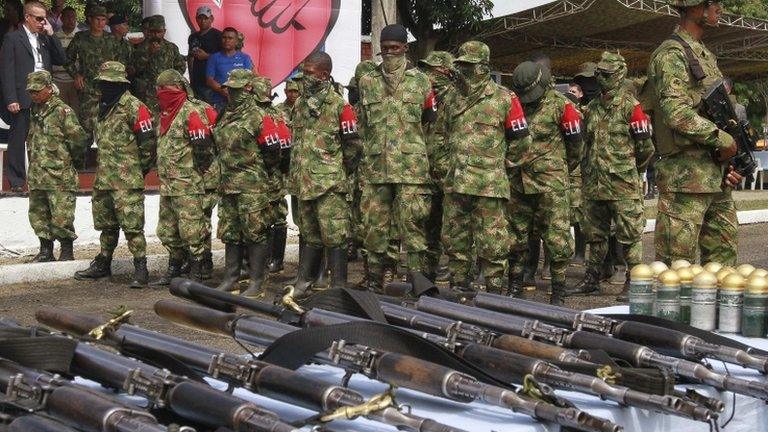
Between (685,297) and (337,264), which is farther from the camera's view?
(337,264)

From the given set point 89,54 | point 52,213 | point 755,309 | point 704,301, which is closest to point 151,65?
point 89,54

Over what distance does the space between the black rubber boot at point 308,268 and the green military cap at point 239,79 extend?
1.42 metres

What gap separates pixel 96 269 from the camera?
1109cm

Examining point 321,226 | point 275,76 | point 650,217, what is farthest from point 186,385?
point 650,217

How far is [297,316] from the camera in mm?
3500

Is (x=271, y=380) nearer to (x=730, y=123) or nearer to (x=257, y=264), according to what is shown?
(x=730, y=123)

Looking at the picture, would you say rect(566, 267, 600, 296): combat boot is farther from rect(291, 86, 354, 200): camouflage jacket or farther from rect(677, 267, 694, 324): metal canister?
rect(677, 267, 694, 324): metal canister

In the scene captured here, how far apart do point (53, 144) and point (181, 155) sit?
1565 millimetres

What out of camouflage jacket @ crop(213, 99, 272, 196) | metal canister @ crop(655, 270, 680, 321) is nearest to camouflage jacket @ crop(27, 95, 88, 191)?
camouflage jacket @ crop(213, 99, 272, 196)

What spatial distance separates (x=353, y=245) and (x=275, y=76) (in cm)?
305

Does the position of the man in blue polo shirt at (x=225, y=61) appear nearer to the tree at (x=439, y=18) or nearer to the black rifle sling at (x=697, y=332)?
the tree at (x=439, y=18)

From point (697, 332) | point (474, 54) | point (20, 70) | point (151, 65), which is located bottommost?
point (697, 332)

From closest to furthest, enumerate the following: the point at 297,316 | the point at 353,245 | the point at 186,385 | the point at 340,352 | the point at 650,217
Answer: the point at 186,385
the point at 340,352
the point at 297,316
the point at 353,245
the point at 650,217

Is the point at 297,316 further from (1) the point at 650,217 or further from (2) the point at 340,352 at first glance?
(1) the point at 650,217
